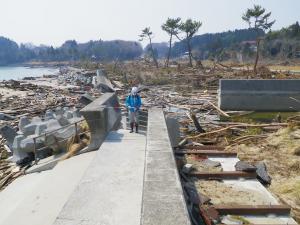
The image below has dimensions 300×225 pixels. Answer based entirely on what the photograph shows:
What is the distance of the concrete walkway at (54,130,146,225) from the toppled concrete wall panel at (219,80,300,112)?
590 inches

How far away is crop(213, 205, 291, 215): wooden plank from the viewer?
634cm

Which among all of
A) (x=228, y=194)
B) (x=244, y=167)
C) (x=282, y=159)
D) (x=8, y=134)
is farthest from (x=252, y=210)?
(x=8, y=134)

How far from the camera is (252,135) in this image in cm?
1375

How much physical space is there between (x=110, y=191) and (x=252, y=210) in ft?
8.61

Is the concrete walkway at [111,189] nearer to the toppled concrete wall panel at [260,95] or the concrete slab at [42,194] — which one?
the concrete slab at [42,194]

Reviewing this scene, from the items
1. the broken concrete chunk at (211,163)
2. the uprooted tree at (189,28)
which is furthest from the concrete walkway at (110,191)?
the uprooted tree at (189,28)

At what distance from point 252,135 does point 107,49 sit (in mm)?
174846

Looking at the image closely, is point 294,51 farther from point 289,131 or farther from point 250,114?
point 289,131

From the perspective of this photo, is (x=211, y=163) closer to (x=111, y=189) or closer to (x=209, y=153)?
(x=209, y=153)

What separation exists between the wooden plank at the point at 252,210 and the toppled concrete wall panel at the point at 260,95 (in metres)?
16.2

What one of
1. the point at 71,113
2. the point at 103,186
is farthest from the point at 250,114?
the point at 103,186

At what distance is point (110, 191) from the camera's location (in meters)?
5.65

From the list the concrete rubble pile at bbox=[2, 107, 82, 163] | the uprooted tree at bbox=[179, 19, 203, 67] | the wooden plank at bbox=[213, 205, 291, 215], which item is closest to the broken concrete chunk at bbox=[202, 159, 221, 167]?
the wooden plank at bbox=[213, 205, 291, 215]

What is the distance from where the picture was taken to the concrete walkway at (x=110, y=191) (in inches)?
187
